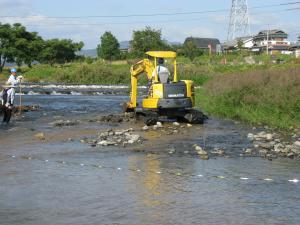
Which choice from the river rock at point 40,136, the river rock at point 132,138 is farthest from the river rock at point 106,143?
the river rock at point 40,136

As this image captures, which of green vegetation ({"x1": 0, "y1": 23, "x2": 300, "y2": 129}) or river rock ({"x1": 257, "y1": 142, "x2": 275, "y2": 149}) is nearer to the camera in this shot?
river rock ({"x1": 257, "y1": 142, "x2": 275, "y2": 149})

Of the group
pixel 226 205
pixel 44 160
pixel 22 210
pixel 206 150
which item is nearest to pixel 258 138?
pixel 206 150

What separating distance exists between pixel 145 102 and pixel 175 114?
4.10 feet

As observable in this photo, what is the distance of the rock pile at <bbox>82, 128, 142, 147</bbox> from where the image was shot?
53.4 feet

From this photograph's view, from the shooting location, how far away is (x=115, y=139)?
1706 centimetres

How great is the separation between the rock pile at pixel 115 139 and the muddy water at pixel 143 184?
0.43 meters

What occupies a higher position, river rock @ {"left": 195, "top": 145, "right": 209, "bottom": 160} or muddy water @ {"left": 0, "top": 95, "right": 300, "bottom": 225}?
river rock @ {"left": 195, "top": 145, "right": 209, "bottom": 160}

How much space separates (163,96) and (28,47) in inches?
2868

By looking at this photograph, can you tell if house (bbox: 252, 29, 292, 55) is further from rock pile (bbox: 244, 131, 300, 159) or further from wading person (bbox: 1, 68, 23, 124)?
rock pile (bbox: 244, 131, 300, 159)

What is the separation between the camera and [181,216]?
8.52m


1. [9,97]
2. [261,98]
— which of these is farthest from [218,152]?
[9,97]

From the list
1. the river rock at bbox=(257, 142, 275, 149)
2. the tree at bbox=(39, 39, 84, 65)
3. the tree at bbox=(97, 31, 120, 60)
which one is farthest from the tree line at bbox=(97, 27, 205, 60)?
the river rock at bbox=(257, 142, 275, 149)

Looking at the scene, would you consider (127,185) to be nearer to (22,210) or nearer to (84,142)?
(22,210)

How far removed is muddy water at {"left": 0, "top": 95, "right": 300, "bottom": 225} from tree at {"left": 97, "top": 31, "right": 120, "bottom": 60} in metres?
89.1
